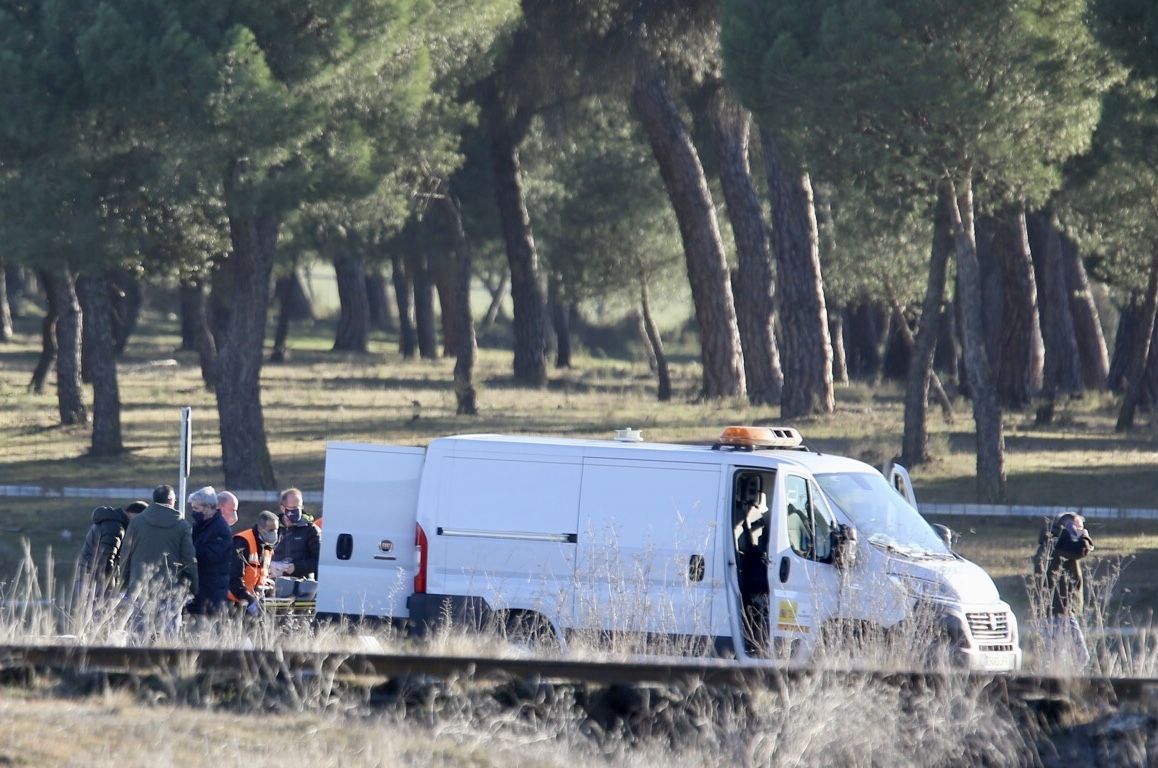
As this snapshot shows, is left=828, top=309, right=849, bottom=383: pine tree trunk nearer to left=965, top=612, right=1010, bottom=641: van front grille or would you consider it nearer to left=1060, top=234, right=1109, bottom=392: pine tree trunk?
left=1060, top=234, right=1109, bottom=392: pine tree trunk

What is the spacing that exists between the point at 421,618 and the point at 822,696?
12.4ft

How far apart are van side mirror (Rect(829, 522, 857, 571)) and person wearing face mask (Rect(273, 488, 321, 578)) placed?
5.12 m

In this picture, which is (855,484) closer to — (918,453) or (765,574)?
(765,574)

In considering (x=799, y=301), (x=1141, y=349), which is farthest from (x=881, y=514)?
(x=1141, y=349)

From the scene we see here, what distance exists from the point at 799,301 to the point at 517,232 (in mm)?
11652

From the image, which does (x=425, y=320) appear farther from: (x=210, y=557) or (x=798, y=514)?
(x=798, y=514)

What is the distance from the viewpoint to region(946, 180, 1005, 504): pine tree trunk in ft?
67.2

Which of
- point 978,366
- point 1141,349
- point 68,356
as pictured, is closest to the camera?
point 978,366

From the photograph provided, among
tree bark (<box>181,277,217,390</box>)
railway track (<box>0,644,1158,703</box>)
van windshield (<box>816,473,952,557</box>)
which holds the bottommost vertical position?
railway track (<box>0,644,1158,703</box>)

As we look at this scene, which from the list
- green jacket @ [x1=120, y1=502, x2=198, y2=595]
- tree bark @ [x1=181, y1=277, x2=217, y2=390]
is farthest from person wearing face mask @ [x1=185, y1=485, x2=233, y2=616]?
tree bark @ [x1=181, y1=277, x2=217, y2=390]

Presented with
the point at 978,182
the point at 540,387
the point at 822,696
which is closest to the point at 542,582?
the point at 822,696

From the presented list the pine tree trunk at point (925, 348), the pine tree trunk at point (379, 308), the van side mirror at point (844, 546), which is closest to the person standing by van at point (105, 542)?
the van side mirror at point (844, 546)

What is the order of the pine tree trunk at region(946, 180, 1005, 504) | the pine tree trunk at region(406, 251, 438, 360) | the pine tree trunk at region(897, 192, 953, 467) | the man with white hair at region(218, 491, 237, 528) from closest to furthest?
the man with white hair at region(218, 491, 237, 528) < the pine tree trunk at region(946, 180, 1005, 504) < the pine tree trunk at region(897, 192, 953, 467) < the pine tree trunk at region(406, 251, 438, 360)

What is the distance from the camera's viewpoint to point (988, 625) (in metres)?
10.4
